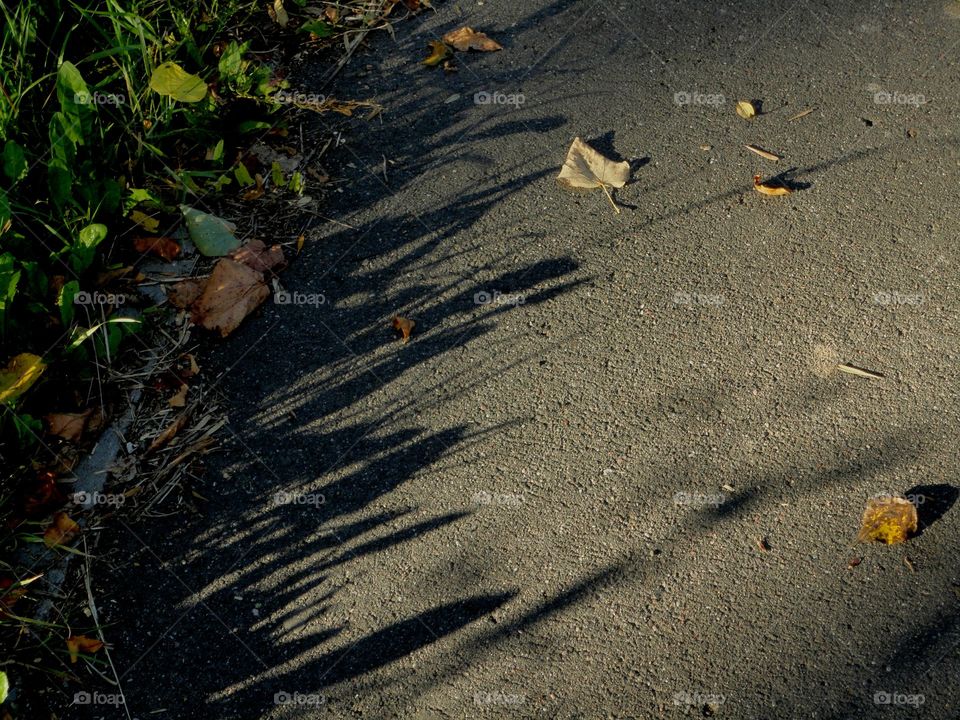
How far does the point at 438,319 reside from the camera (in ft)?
11.4

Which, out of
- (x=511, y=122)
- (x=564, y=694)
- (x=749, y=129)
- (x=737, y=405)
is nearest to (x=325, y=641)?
(x=564, y=694)

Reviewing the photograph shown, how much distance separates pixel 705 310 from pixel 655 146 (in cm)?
91

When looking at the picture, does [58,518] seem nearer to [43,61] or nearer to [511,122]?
[43,61]

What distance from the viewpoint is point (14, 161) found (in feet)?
11.3

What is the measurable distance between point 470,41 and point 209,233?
1654mm
